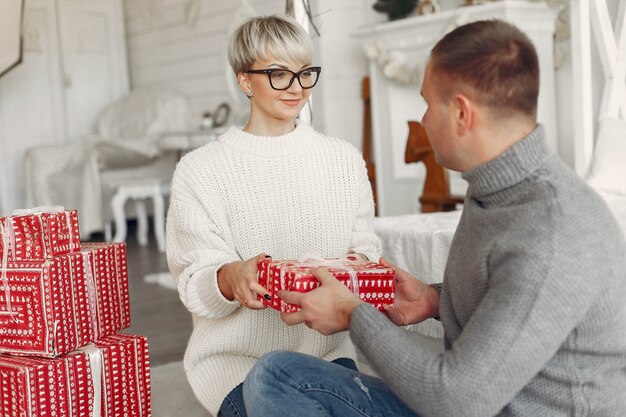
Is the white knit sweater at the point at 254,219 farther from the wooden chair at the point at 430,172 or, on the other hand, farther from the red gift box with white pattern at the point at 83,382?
the wooden chair at the point at 430,172

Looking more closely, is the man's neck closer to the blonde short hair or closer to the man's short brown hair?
the man's short brown hair

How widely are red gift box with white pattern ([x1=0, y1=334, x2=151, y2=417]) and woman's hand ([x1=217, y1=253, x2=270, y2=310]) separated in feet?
1.43

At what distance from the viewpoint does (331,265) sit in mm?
1556

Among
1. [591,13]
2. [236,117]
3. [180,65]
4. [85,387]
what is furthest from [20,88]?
[85,387]

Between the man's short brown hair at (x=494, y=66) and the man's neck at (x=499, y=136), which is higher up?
the man's short brown hair at (x=494, y=66)

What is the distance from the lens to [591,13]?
331 cm

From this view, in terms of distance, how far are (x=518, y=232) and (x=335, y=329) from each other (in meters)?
0.35

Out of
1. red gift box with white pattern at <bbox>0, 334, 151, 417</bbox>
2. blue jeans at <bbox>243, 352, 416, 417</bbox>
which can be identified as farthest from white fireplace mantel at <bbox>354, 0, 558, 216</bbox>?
blue jeans at <bbox>243, 352, 416, 417</bbox>

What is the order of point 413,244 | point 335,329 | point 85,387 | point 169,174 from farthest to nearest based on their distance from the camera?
point 169,174 < point 413,244 < point 85,387 < point 335,329

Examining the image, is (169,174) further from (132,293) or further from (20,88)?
(132,293)

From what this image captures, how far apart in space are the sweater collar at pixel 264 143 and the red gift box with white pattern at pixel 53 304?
44 centimetres

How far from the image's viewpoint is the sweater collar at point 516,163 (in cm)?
118

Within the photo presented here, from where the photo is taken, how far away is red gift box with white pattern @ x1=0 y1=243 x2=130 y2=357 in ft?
6.08

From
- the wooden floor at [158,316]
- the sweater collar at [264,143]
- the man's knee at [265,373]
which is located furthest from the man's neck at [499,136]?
the wooden floor at [158,316]
